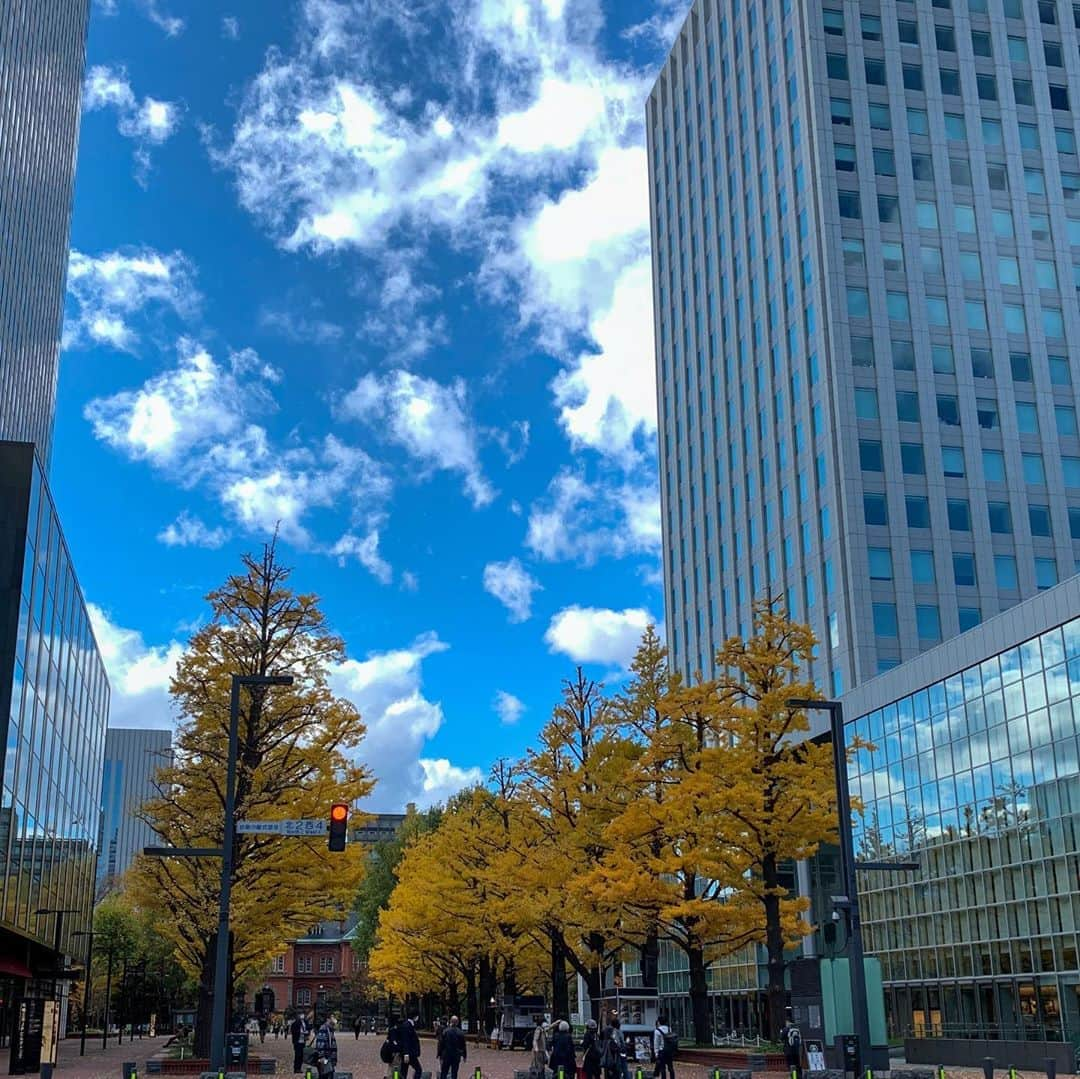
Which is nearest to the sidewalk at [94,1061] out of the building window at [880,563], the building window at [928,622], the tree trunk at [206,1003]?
the tree trunk at [206,1003]

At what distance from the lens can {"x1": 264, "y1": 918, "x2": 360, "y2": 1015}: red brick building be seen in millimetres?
154250

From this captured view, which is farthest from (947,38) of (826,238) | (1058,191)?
(826,238)

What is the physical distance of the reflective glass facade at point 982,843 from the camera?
40.0m

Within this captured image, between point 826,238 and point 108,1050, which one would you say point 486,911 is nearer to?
point 108,1050

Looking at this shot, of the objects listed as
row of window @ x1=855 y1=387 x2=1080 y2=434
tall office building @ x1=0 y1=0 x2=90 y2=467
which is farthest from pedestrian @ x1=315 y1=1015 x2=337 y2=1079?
tall office building @ x1=0 y1=0 x2=90 y2=467

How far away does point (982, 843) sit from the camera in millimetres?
44438

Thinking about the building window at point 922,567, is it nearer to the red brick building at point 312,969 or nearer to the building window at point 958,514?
the building window at point 958,514

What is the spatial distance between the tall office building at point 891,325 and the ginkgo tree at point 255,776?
28.6m

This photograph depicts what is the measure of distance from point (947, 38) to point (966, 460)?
80.2ft

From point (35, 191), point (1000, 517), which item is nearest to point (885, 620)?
point (1000, 517)

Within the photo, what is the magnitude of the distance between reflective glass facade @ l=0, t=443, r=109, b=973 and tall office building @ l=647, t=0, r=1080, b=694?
108 feet

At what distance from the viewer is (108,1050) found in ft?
211

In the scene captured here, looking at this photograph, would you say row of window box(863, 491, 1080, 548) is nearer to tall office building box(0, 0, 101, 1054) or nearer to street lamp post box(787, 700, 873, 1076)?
street lamp post box(787, 700, 873, 1076)

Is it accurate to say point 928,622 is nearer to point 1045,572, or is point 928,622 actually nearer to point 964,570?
point 964,570
